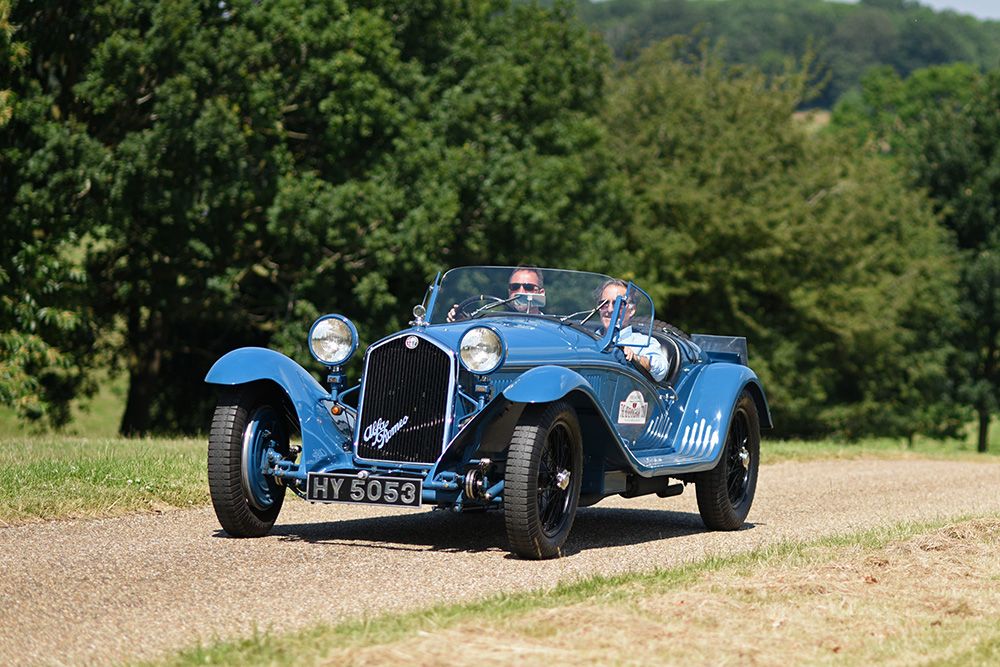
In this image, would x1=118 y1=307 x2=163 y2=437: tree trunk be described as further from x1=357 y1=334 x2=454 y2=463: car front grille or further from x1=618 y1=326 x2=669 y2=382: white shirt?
x1=357 y1=334 x2=454 y2=463: car front grille

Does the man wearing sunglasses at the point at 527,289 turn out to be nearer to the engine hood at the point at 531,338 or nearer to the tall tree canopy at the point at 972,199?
the engine hood at the point at 531,338

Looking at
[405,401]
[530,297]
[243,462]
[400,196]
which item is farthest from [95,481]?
[400,196]

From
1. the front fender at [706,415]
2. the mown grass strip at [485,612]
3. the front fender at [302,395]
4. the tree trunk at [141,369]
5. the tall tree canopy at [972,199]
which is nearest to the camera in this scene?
the mown grass strip at [485,612]

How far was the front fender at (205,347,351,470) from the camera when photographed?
8492 mm

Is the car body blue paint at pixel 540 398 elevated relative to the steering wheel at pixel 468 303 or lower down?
lower down

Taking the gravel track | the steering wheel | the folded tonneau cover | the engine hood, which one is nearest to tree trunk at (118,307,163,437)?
the gravel track

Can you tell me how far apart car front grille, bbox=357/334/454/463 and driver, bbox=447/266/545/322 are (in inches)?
56.1

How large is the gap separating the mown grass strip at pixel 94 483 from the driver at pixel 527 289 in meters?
2.88

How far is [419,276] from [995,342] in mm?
24528

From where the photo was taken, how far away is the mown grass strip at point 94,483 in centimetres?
924

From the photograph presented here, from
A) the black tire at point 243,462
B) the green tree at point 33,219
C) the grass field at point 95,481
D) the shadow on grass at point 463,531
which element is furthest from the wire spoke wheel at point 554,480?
the green tree at point 33,219

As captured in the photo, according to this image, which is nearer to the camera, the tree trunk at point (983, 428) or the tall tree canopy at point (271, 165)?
the tall tree canopy at point (271, 165)

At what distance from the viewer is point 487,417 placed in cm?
814

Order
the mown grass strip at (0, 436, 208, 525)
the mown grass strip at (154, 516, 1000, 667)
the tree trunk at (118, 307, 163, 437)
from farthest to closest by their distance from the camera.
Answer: the tree trunk at (118, 307, 163, 437)
the mown grass strip at (0, 436, 208, 525)
the mown grass strip at (154, 516, 1000, 667)
